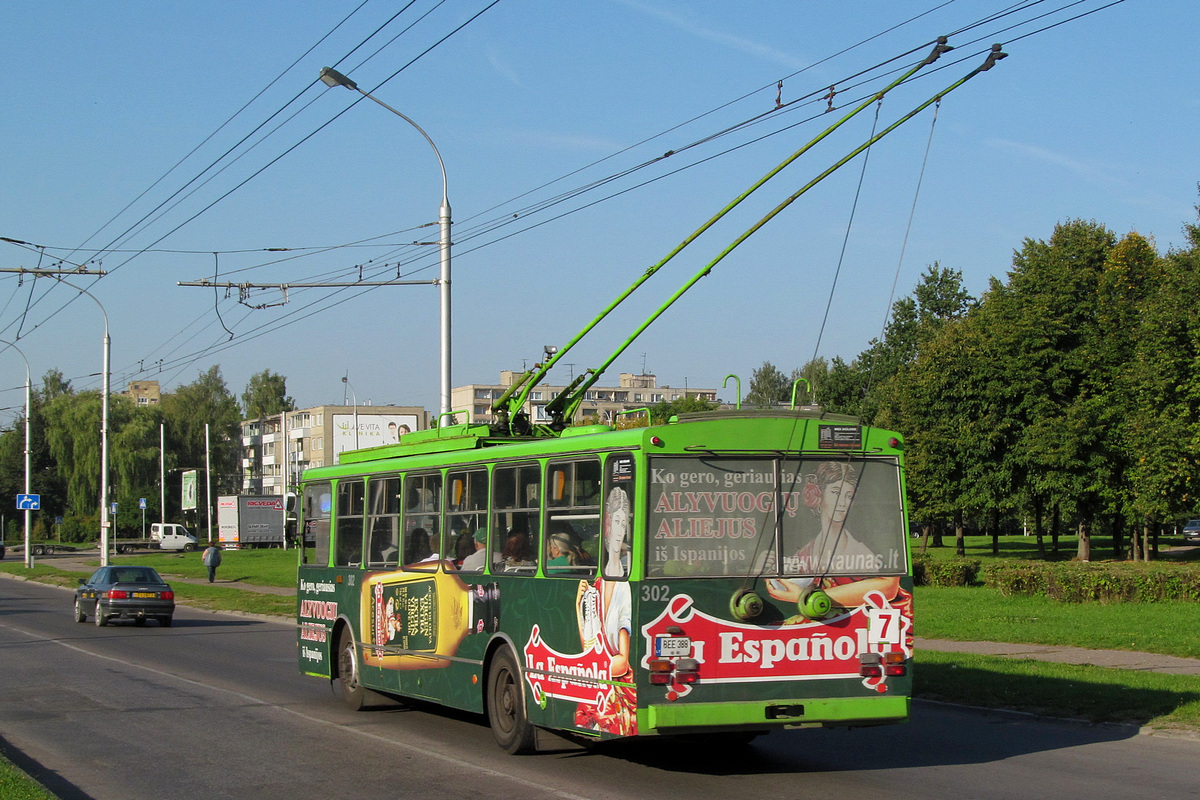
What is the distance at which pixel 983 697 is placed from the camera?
13602mm

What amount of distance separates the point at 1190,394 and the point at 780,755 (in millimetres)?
37830

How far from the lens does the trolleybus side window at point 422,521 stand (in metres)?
12.2

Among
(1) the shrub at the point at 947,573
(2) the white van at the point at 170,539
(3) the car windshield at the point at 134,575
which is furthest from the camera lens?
(2) the white van at the point at 170,539

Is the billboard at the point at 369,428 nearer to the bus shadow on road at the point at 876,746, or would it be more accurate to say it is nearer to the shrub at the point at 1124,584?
the shrub at the point at 1124,584

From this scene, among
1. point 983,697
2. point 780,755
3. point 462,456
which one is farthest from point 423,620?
point 983,697

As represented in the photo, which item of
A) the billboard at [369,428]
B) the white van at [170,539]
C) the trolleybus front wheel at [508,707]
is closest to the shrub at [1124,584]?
the trolleybus front wheel at [508,707]

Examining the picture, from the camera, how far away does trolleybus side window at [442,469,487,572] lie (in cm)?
1130

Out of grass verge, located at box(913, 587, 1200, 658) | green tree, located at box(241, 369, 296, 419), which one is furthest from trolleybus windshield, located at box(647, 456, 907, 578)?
green tree, located at box(241, 369, 296, 419)

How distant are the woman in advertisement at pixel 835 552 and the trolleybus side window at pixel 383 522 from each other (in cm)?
516

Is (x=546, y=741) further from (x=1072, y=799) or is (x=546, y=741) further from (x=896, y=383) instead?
(x=896, y=383)

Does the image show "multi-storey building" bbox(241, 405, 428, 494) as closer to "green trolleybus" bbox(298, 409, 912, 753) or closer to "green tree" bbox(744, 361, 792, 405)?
"green tree" bbox(744, 361, 792, 405)

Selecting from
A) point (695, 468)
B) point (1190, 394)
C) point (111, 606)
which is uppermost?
point (1190, 394)

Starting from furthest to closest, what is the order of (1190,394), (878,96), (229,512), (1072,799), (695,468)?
(229,512), (1190,394), (878,96), (695,468), (1072,799)

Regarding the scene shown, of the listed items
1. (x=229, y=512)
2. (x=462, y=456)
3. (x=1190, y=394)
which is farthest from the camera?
(x=229, y=512)
